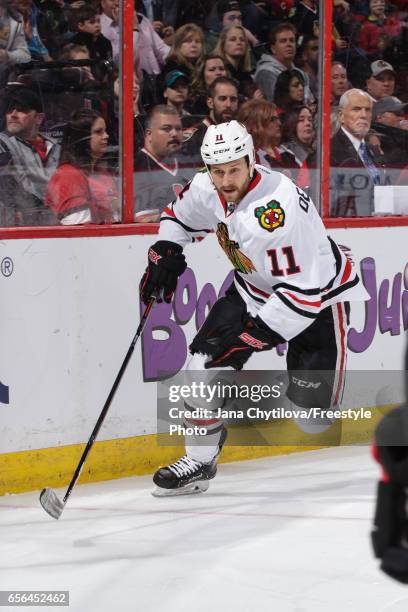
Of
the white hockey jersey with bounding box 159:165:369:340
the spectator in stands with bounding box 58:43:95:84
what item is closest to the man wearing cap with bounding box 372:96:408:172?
the white hockey jersey with bounding box 159:165:369:340

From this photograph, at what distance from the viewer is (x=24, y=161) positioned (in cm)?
504

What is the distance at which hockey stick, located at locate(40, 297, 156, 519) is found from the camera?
4.59 meters

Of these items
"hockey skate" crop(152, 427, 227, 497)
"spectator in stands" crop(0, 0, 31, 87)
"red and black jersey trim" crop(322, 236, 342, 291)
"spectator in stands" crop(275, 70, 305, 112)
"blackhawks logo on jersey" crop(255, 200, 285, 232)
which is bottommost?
"hockey skate" crop(152, 427, 227, 497)

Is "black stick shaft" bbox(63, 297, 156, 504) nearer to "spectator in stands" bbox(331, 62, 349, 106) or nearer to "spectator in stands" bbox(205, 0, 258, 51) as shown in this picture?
"spectator in stands" bbox(205, 0, 258, 51)

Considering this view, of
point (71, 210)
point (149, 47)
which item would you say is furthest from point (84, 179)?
point (149, 47)

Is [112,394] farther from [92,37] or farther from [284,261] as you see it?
[92,37]

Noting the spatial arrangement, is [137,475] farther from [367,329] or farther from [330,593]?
[330,593]

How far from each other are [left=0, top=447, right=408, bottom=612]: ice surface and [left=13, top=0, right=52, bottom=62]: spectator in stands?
168 cm

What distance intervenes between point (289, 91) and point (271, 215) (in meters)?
1.39

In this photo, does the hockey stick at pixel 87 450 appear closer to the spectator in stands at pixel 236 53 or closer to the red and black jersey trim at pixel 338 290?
the red and black jersey trim at pixel 338 290

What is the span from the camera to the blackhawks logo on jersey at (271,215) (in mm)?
4703

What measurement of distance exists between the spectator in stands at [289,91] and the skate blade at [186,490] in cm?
178

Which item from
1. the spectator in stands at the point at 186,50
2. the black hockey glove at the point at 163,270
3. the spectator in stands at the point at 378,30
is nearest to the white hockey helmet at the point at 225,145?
the black hockey glove at the point at 163,270

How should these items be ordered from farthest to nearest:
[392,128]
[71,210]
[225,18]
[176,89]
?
[392,128] → [225,18] → [176,89] → [71,210]
